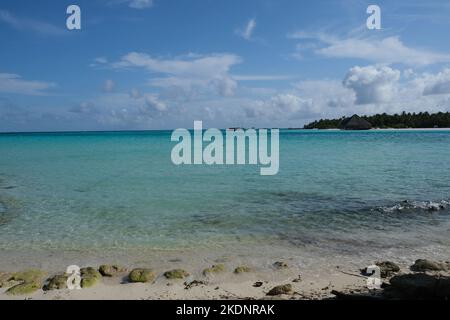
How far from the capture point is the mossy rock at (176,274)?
822cm

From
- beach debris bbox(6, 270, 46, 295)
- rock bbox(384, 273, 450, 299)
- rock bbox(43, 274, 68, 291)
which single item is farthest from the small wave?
beach debris bbox(6, 270, 46, 295)

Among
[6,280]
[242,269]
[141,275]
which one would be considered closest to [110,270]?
[141,275]

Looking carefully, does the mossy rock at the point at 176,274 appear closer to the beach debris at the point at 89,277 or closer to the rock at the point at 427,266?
the beach debris at the point at 89,277

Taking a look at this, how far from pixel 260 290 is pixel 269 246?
2928mm

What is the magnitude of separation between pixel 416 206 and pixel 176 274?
34.0 feet

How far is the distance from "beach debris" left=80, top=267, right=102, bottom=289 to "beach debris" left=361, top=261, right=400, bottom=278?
574 centimetres

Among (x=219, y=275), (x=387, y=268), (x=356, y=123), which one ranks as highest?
(x=356, y=123)

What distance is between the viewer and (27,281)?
799 cm

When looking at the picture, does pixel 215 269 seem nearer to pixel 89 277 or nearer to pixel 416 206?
pixel 89 277

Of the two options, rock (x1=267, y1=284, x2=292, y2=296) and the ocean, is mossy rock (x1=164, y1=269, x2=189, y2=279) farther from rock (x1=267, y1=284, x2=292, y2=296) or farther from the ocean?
rock (x1=267, y1=284, x2=292, y2=296)

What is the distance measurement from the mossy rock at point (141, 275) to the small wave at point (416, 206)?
9.34 m

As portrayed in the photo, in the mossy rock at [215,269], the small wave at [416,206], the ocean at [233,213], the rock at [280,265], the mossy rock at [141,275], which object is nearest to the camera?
the mossy rock at [141,275]

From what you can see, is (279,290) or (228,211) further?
(228,211)

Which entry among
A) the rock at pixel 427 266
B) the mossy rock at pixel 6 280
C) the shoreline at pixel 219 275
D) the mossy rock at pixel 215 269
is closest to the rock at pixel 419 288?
the shoreline at pixel 219 275
